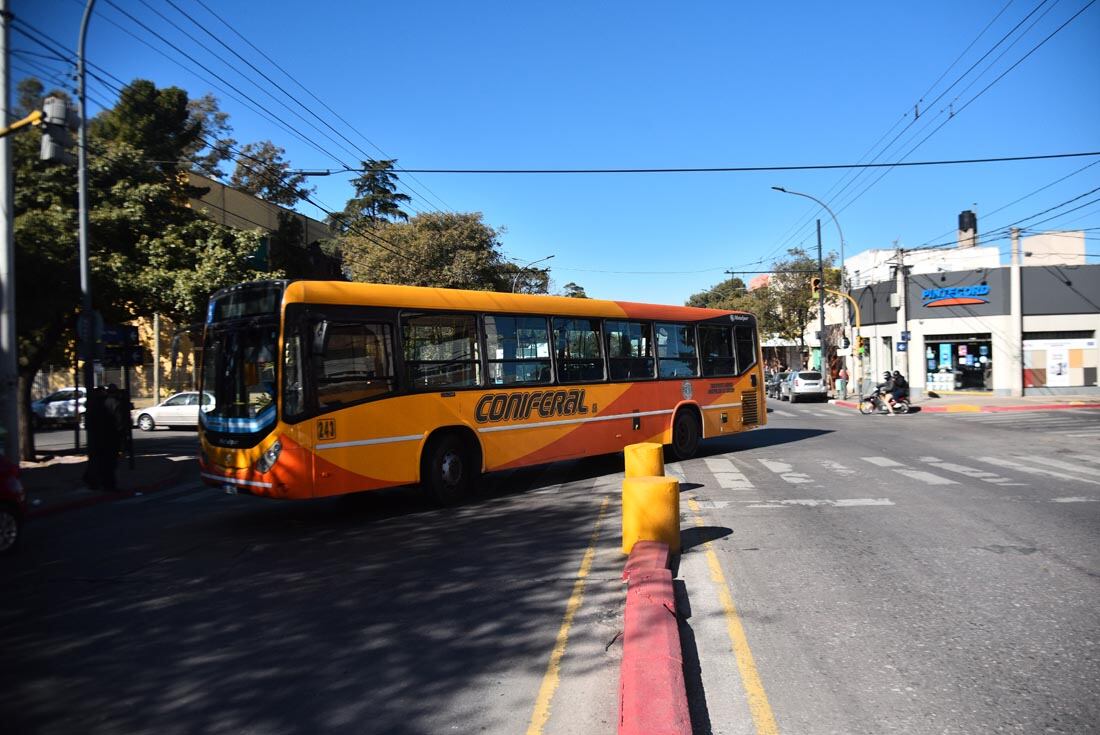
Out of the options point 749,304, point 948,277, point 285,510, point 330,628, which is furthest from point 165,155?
point 749,304

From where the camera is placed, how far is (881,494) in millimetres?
10188

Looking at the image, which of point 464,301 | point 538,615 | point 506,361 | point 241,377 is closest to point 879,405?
point 506,361

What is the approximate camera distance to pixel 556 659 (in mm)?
4602

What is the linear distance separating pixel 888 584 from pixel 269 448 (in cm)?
639

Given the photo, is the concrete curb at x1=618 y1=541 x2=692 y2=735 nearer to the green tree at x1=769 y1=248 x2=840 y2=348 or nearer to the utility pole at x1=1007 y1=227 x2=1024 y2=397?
the utility pole at x1=1007 y1=227 x2=1024 y2=397

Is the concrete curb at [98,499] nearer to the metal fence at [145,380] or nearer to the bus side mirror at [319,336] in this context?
the bus side mirror at [319,336]

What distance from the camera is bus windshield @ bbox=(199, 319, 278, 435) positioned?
8539 mm

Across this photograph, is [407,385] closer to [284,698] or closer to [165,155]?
[284,698]

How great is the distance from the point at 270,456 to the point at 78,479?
7.65m

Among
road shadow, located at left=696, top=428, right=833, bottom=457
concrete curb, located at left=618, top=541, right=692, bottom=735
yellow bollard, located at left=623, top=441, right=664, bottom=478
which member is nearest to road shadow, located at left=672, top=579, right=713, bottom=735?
concrete curb, located at left=618, top=541, right=692, bottom=735

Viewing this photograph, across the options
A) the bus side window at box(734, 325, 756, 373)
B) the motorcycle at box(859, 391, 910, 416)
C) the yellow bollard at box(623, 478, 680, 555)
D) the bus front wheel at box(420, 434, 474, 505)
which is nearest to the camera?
the yellow bollard at box(623, 478, 680, 555)

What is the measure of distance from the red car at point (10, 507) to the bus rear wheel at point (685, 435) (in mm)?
10313

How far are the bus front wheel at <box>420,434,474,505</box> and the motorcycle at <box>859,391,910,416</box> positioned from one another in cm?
2121

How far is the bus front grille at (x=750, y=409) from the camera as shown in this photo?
642 inches
